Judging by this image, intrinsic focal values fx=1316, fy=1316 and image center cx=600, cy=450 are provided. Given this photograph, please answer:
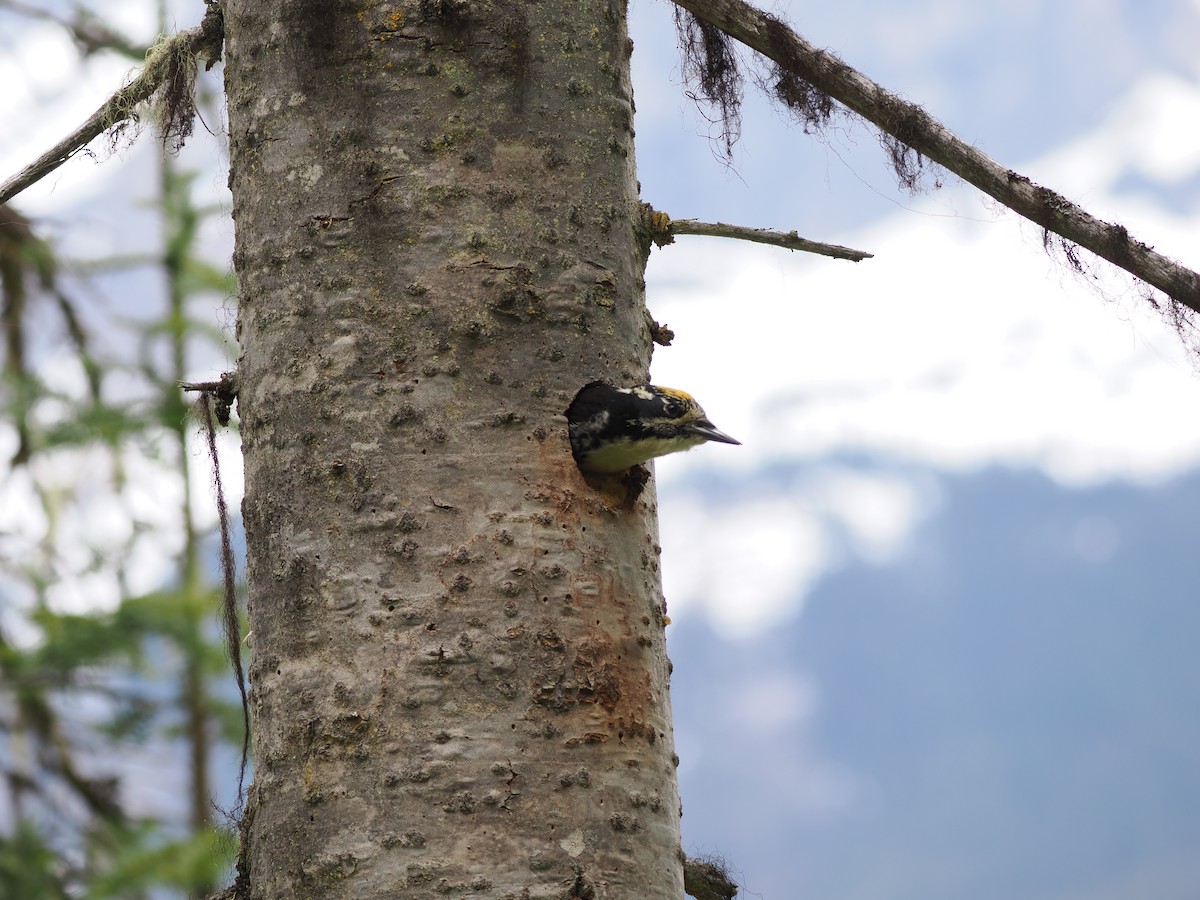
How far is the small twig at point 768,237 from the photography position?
2.49m

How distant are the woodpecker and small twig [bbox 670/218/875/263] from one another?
1.15 feet

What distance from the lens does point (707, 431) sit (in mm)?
2457

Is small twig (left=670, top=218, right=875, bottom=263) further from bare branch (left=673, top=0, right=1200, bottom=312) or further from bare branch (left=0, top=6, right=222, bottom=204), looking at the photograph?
bare branch (left=0, top=6, right=222, bottom=204)

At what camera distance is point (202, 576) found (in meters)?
8.60

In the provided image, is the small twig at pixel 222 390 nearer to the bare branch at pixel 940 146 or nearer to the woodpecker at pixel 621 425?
the woodpecker at pixel 621 425

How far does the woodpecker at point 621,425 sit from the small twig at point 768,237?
35 centimetres

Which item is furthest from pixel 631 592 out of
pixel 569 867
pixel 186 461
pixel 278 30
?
pixel 186 461

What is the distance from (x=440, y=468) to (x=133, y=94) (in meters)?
1.18

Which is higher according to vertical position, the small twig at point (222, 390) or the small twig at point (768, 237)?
the small twig at point (768, 237)

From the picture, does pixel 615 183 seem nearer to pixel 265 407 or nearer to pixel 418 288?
pixel 418 288

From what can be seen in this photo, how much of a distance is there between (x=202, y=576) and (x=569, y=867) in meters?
7.17

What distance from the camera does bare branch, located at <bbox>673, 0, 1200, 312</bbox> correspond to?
232 cm

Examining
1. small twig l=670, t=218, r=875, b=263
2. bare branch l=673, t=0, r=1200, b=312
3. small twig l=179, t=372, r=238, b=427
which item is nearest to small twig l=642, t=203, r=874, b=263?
small twig l=670, t=218, r=875, b=263

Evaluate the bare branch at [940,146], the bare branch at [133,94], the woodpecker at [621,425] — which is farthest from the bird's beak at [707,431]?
the bare branch at [133,94]
